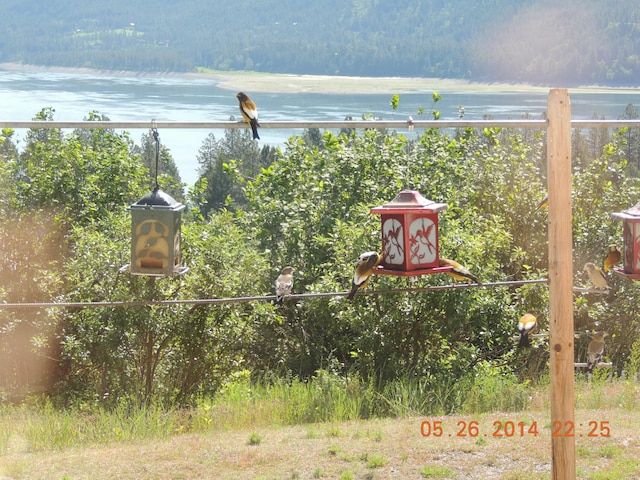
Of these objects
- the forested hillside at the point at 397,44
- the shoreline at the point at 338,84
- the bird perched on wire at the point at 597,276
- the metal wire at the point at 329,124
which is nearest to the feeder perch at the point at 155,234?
the metal wire at the point at 329,124

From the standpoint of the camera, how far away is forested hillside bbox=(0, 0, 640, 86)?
141500 millimetres

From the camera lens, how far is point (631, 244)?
5051 mm

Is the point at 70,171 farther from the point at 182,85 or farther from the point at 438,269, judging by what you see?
the point at 182,85

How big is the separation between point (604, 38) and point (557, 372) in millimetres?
155691

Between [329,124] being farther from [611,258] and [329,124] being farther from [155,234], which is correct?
[611,258]

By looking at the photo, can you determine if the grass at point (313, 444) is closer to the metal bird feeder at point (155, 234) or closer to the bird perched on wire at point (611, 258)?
the bird perched on wire at point (611, 258)

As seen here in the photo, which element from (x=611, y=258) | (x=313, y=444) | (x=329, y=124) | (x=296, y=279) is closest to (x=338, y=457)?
(x=313, y=444)

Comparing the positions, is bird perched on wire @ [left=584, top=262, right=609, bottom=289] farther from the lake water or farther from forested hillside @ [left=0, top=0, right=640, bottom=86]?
forested hillside @ [left=0, top=0, right=640, bottom=86]

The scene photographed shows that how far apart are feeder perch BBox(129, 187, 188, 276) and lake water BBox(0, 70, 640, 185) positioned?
75559 mm

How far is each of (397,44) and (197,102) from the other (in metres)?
58.8

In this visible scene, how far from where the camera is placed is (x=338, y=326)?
1188 centimetres

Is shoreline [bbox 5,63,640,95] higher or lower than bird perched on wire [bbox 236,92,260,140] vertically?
higher

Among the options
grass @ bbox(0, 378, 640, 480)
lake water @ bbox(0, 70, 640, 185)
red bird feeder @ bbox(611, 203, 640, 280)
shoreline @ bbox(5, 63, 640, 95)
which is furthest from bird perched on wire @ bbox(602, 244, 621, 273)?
shoreline @ bbox(5, 63, 640, 95)

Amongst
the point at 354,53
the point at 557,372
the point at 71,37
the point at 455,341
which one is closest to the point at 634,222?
the point at 557,372
